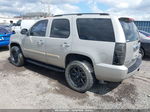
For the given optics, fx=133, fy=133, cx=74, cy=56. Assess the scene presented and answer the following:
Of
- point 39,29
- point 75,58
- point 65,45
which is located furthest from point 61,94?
point 39,29

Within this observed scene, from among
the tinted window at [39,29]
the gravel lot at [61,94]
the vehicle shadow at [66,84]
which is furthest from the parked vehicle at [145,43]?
the tinted window at [39,29]

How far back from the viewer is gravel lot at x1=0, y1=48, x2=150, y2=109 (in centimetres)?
301

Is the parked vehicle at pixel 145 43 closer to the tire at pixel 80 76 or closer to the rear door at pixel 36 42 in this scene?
the tire at pixel 80 76

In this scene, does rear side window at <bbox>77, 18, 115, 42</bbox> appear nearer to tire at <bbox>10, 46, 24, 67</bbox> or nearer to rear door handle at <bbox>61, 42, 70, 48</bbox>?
rear door handle at <bbox>61, 42, 70, 48</bbox>

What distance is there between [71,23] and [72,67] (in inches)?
46.0

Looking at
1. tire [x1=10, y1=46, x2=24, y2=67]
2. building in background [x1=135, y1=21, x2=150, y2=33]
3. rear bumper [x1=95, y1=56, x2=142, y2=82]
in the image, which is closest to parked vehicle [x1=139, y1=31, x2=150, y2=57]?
rear bumper [x1=95, y1=56, x2=142, y2=82]

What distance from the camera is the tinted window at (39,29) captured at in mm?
4188

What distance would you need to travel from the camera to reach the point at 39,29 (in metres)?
4.37

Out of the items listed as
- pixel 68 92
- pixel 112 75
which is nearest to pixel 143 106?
pixel 112 75

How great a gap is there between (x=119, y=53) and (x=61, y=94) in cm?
179

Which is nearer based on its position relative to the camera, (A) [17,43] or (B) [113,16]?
(B) [113,16]

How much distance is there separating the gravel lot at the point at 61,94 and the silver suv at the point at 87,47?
398mm

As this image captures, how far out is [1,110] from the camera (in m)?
2.82

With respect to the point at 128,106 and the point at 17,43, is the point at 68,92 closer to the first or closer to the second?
the point at 128,106
